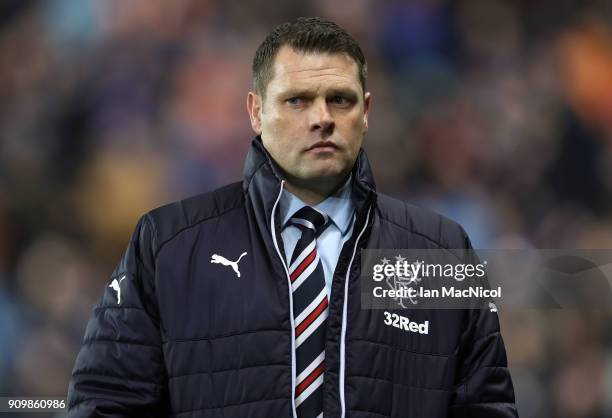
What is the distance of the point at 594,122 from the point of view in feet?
11.9

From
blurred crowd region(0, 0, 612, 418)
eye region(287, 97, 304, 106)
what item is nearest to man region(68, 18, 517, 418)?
eye region(287, 97, 304, 106)

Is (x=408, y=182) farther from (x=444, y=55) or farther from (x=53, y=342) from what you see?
(x=53, y=342)

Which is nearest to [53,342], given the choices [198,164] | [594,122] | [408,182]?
[198,164]

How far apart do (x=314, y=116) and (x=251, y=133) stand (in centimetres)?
173

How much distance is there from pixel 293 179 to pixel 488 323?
0.49m

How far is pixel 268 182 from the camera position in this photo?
1795 millimetres

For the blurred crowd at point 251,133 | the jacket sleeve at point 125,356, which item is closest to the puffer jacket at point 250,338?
the jacket sleeve at point 125,356

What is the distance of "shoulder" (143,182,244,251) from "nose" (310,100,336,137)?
0.76 ft

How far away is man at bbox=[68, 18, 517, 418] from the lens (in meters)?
1.67

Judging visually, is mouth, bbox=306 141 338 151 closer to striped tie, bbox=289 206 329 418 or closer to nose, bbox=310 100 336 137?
nose, bbox=310 100 336 137

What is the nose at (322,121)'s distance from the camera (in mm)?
1754

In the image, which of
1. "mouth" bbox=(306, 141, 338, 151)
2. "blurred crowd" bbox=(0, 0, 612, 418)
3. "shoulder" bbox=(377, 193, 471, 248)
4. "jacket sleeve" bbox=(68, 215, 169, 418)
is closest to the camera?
"jacket sleeve" bbox=(68, 215, 169, 418)

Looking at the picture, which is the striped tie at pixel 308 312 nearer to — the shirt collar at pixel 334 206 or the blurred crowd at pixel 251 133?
the shirt collar at pixel 334 206

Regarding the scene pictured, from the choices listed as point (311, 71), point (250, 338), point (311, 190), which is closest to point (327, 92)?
point (311, 71)
